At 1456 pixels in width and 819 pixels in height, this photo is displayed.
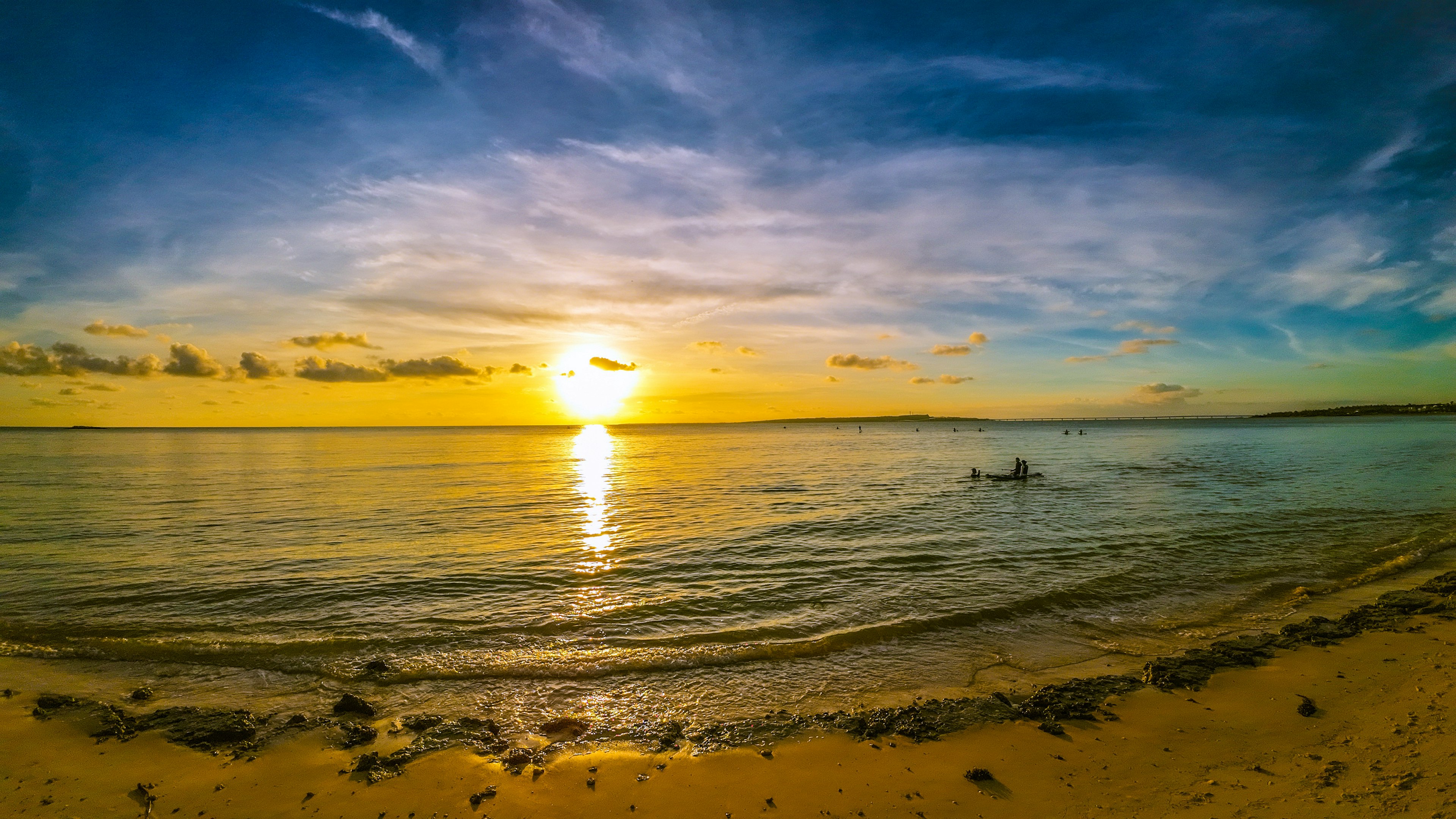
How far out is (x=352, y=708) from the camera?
9.59 m

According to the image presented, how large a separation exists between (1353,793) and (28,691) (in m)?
19.0

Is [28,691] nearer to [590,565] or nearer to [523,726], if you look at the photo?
[523,726]

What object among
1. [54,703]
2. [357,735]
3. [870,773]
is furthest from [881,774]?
[54,703]

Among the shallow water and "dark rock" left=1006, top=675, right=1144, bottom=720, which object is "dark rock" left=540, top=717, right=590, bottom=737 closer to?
the shallow water

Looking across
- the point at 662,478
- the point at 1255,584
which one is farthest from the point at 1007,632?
the point at 662,478

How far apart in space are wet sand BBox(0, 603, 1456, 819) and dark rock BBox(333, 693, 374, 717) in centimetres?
57

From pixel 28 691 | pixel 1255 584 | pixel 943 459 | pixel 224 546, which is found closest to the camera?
pixel 28 691

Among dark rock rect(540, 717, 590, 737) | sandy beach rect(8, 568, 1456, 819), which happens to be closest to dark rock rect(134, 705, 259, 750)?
sandy beach rect(8, 568, 1456, 819)

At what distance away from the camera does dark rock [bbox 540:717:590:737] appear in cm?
885

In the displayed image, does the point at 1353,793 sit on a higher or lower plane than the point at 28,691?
higher

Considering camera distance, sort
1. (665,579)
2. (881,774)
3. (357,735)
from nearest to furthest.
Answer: (881,774)
(357,735)
(665,579)

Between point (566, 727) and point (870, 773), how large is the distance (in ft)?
14.4

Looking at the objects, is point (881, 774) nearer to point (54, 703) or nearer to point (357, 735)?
point (357, 735)

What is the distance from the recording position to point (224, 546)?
2255 centimetres
